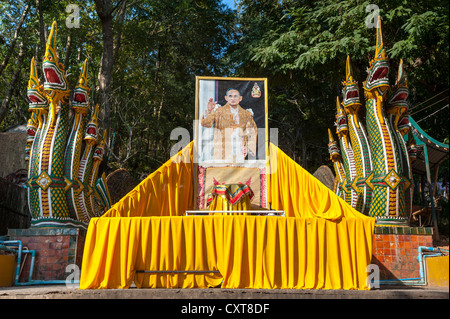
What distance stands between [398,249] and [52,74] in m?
6.14

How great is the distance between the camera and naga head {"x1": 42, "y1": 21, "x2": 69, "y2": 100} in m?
7.04

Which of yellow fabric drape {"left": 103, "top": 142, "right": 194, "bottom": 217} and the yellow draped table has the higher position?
yellow fabric drape {"left": 103, "top": 142, "right": 194, "bottom": 217}

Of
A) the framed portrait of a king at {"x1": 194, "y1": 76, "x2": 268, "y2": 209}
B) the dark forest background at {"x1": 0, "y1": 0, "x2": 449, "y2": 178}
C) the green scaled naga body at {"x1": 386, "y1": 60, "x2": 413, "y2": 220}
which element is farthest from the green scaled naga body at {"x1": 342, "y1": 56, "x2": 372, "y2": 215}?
the dark forest background at {"x1": 0, "y1": 0, "x2": 449, "y2": 178}

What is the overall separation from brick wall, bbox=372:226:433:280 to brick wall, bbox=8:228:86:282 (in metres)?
4.50

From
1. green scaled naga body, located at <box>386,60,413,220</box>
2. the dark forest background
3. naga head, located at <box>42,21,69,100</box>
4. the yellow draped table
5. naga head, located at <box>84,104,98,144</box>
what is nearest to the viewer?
the yellow draped table

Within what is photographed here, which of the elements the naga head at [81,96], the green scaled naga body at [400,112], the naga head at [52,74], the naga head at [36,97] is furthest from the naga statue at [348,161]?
the naga head at [36,97]

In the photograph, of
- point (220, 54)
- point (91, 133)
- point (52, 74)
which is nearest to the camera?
point (52, 74)

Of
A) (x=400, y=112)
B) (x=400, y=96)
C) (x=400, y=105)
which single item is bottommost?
(x=400, y=112)

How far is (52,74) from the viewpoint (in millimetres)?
7082

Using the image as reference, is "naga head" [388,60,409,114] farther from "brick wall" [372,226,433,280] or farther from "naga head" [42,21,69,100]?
"naga head" [42,21,69,100]

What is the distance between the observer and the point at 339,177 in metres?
8.77

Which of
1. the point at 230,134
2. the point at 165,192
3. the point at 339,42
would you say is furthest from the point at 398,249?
the point at 339,42

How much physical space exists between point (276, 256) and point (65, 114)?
4272mm

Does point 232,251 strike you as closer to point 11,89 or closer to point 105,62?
point 105,62
